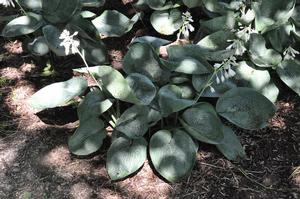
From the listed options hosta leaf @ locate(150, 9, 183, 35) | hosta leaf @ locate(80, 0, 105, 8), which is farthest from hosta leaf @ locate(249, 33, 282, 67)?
hosta leaf @ locate(80, 0, 105, 8)

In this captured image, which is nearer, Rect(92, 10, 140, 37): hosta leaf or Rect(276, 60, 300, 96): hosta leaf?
Rect(276, 60, 300, 96): hosta leaf

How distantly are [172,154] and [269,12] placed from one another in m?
1.37

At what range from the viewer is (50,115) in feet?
11.9

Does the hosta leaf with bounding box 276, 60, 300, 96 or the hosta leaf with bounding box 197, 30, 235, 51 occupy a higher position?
the hosta leaf with bounding box 197, 30, 235, 51

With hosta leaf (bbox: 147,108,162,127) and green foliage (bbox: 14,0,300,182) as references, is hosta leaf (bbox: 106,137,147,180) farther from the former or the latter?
hosta leaf (bbox: 147,108,162,127)

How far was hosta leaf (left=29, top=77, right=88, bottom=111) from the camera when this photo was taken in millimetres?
3166

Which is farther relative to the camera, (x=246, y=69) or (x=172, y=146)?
(x=246, y=69)

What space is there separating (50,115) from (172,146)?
108 centimetres

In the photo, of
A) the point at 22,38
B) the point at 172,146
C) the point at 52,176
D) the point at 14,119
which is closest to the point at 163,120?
the point at 172,146

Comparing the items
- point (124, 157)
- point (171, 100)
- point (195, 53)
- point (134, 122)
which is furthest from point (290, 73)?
point (124, 157)

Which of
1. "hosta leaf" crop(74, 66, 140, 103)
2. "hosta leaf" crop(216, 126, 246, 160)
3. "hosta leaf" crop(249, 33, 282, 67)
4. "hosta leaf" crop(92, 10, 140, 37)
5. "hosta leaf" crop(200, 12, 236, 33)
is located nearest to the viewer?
"hosta leaf" crop(74, 66, 140, 103)

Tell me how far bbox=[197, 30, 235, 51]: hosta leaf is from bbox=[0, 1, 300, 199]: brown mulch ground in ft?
2.11

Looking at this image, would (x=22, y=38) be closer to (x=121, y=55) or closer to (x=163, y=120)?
(x=121, y=55)

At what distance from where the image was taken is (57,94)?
3205 mm
